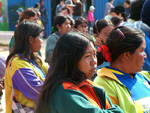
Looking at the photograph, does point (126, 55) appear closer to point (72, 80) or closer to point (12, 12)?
point (72, 80)

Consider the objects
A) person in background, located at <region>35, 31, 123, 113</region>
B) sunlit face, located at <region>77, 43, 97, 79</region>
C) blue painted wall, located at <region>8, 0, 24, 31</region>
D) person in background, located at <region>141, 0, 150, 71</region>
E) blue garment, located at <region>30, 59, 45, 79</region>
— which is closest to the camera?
person in background, located at <region>35, 31, 123, 113</region>

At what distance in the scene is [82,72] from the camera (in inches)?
78.2

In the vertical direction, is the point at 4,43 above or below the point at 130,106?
below

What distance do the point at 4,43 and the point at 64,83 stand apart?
38.8 feet

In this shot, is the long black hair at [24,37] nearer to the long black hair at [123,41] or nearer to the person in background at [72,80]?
the long black hair at [123,41]

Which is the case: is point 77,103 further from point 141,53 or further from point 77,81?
point 141,53

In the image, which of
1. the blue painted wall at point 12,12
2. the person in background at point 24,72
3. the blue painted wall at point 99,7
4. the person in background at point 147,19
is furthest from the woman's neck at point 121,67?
the blue painted wall at point 99,7

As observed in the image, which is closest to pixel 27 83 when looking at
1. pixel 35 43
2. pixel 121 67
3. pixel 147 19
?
pixel 35 43

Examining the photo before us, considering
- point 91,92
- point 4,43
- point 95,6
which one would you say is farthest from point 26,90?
point 95,6

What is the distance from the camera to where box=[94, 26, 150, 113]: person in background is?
2311mm

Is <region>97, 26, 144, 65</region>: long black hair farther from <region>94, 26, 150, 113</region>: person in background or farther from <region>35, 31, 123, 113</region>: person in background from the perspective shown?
<region>35, 31, 123, 113</region>: person in background

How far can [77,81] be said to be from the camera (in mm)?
1956

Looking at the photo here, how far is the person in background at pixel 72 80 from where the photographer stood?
1.85 metres

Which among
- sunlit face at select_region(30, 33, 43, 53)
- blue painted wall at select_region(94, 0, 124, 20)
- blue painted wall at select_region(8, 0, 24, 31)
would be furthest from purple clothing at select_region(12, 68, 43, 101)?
blue painted wall at select_region(94, 0, 124, 20)
